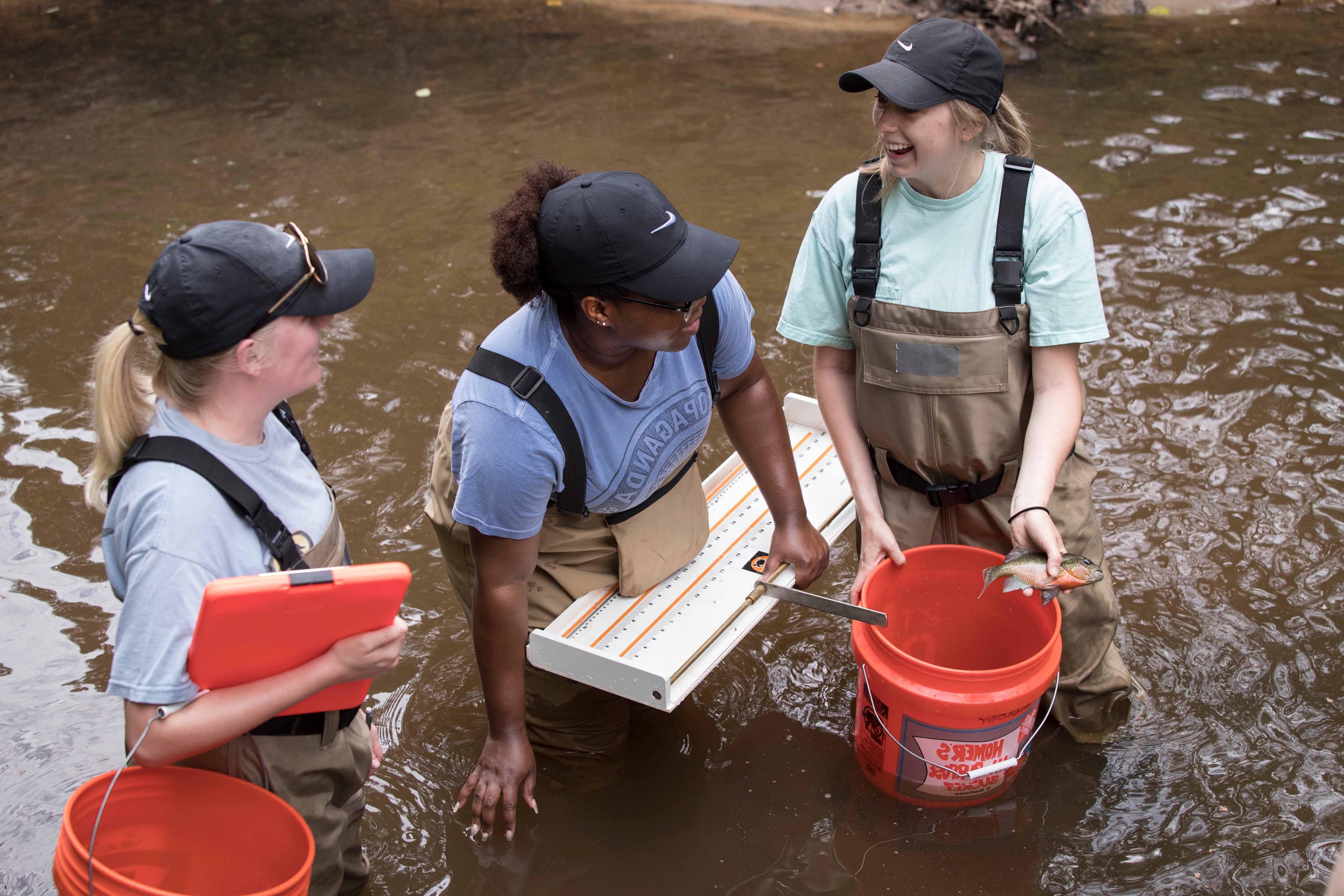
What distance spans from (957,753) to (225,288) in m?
2.01

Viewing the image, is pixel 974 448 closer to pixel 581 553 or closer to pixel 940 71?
pixel 940 71

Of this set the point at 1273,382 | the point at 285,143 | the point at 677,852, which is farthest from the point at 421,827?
the point at 285,143

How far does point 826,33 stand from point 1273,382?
20.9ft

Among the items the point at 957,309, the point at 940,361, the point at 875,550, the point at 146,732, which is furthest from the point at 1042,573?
the point at 146,732

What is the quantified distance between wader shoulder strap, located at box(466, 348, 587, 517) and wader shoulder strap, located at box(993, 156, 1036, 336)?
3.53ft

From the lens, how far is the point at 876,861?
2941mm

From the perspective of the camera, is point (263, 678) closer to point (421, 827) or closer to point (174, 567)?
point (174, 567)

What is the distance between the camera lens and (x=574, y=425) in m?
2.40

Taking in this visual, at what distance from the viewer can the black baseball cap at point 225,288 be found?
1903 mm

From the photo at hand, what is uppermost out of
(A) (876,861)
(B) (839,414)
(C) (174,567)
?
(C) (174,567)

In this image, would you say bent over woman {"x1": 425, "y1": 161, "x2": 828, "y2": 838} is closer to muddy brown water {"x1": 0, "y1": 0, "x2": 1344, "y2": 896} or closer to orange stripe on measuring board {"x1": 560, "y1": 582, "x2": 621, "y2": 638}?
orange stripe on measuring board {"x1": 560, "y1": 582, "x2": 621, "y2": 638}

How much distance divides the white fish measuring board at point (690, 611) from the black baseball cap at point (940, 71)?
3.47ft

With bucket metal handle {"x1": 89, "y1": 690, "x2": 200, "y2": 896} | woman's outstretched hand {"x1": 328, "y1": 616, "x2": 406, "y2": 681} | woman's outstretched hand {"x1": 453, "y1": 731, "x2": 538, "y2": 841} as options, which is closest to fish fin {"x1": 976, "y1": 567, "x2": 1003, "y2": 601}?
woman's outstretched hand {"x1": 453, "y1": 731, "x2": 538, "y2": 841}

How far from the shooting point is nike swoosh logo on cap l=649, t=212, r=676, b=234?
2219 mm
